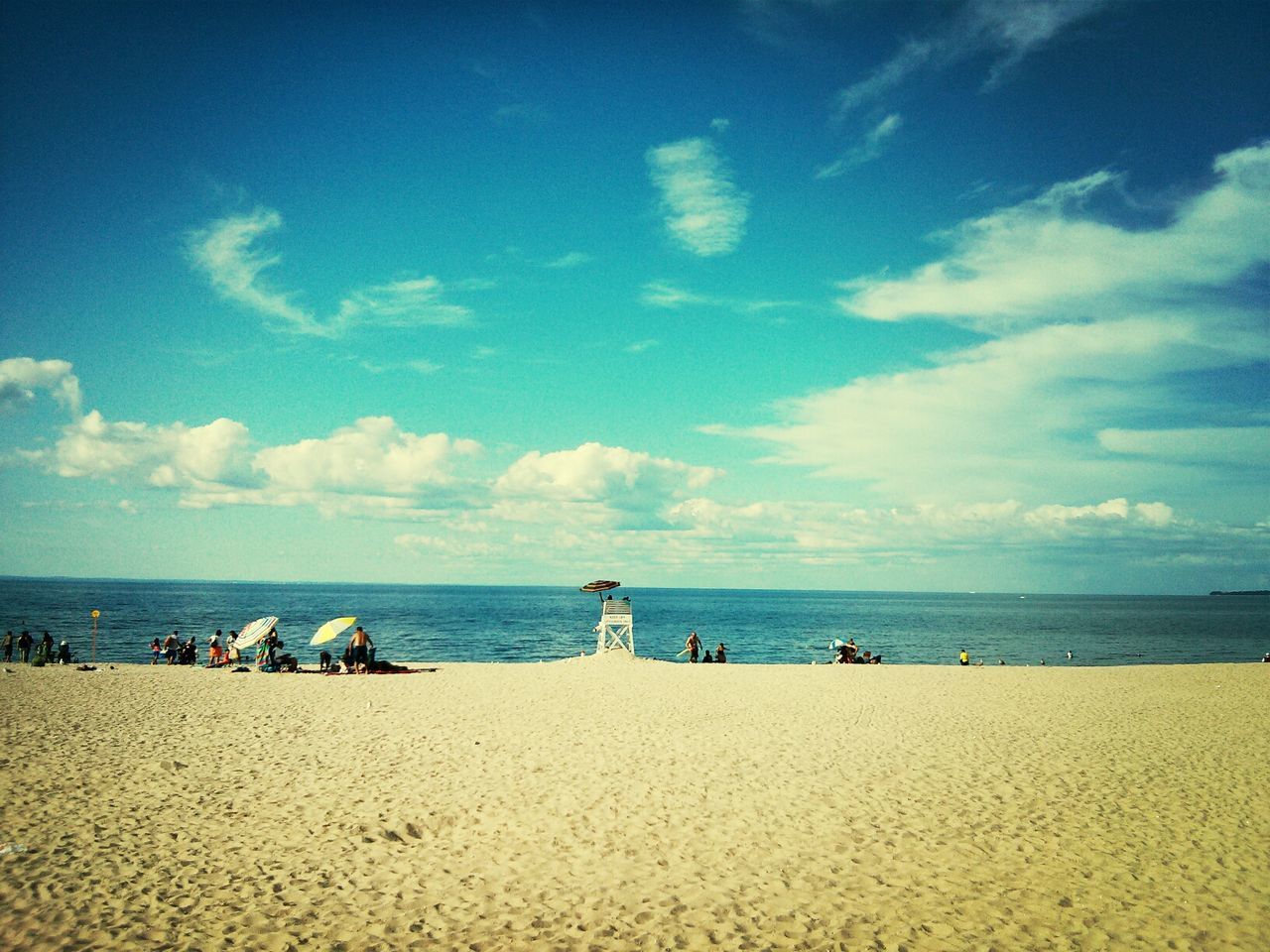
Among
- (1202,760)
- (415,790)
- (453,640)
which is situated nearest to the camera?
(415,790)

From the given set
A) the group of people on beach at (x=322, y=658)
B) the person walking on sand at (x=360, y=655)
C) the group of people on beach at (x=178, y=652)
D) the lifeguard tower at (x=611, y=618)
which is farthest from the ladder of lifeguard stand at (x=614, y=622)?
the group of people on beach at (x=178, y=652)

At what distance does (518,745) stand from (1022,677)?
84.9 feet

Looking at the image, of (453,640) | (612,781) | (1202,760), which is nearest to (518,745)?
(612,781)

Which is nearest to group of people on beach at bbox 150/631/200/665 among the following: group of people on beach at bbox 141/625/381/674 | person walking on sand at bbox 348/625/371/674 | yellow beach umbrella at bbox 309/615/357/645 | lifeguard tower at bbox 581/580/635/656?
group of people on beach at bbox 141/625/381/674

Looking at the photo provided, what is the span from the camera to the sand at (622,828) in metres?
7.96

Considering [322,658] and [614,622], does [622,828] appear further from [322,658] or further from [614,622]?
[614,622]

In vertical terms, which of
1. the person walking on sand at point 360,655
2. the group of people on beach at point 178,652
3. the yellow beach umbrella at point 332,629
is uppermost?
the yellow beach umbrella at point 332,629

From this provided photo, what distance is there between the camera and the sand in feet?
26.1

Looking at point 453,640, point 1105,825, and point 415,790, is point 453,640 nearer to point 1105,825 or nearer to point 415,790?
point 415,790

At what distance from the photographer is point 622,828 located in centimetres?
1086

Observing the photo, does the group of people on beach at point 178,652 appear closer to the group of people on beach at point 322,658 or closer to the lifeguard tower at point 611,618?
the group of people on beach at point 322,658

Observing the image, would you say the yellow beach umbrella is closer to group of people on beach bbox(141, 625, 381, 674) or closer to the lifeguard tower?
group of people on beach bbox(141, 625, 381, 674)

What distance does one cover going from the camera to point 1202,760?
1563cm

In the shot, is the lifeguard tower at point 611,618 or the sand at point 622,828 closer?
the sand at point 622,828
